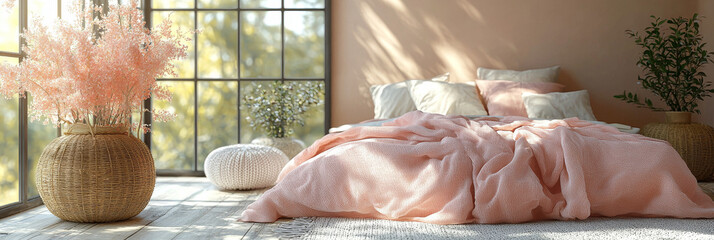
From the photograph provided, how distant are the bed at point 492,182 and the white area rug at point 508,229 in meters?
0.06

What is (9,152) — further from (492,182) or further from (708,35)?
(708,35)

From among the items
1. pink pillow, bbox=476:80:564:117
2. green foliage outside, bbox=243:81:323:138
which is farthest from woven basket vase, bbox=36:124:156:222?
pink pillow, bbox=476:80:564:117

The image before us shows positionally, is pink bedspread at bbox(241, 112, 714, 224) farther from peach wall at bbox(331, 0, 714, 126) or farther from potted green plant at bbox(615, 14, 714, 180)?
peach wall at bbox(331, 0, 714, 126)

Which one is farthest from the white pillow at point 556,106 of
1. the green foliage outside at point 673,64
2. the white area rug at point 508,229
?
the white area rug at point 508,229

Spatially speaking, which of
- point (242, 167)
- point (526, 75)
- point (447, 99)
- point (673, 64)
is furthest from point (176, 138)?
point (673, 64)

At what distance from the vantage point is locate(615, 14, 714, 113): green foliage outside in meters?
5.19

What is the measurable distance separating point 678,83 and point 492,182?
2822mm

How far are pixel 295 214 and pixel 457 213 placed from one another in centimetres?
82

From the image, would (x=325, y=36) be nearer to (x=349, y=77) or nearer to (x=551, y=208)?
(x=349, y=77)

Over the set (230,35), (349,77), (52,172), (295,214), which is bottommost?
(295,214)

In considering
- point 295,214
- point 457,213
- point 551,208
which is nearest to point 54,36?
point 295,214

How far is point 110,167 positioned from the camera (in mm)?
3262

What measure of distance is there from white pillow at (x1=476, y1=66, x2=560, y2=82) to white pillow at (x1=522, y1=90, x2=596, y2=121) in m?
0.34

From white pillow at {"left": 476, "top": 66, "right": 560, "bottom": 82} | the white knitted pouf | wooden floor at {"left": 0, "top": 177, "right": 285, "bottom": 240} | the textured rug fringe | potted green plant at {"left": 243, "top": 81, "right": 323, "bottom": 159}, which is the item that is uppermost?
white pillow at {"left": 476, "top": 66, "right": 560, "bottom": 82}
